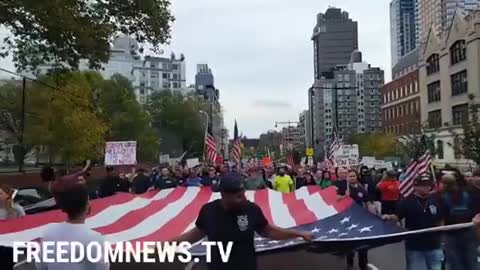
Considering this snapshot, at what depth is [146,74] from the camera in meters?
191

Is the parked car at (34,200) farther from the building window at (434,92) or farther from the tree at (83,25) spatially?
the building window at (434,92)

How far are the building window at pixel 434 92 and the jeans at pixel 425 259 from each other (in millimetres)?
64830

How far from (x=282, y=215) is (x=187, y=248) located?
489 cm

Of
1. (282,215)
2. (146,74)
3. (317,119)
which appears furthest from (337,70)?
(282,215)

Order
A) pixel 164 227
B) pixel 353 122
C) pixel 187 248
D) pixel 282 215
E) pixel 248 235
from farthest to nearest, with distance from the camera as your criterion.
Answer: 1. pixel 353 122
2. pixel 282 215
3. pixel 164 227
4. pixel 187 248
5. pixel 248 235

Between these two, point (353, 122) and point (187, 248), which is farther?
point (353, 122)

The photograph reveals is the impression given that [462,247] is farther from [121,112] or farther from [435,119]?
[435,119]

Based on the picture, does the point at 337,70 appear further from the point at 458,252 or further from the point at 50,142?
the point at 458,252

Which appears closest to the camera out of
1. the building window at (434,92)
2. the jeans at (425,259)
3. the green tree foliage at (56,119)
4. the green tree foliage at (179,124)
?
the jeans at (425,259)

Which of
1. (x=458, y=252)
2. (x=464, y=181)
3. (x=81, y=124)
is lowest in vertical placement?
(x=458, y=252)

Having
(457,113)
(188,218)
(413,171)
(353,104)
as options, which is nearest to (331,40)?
(353,104)

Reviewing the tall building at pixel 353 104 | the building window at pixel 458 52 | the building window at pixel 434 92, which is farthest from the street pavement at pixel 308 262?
the tall building at pixel 353 104

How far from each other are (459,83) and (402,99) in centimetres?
3589

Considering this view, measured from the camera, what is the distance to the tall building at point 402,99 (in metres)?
93.0
